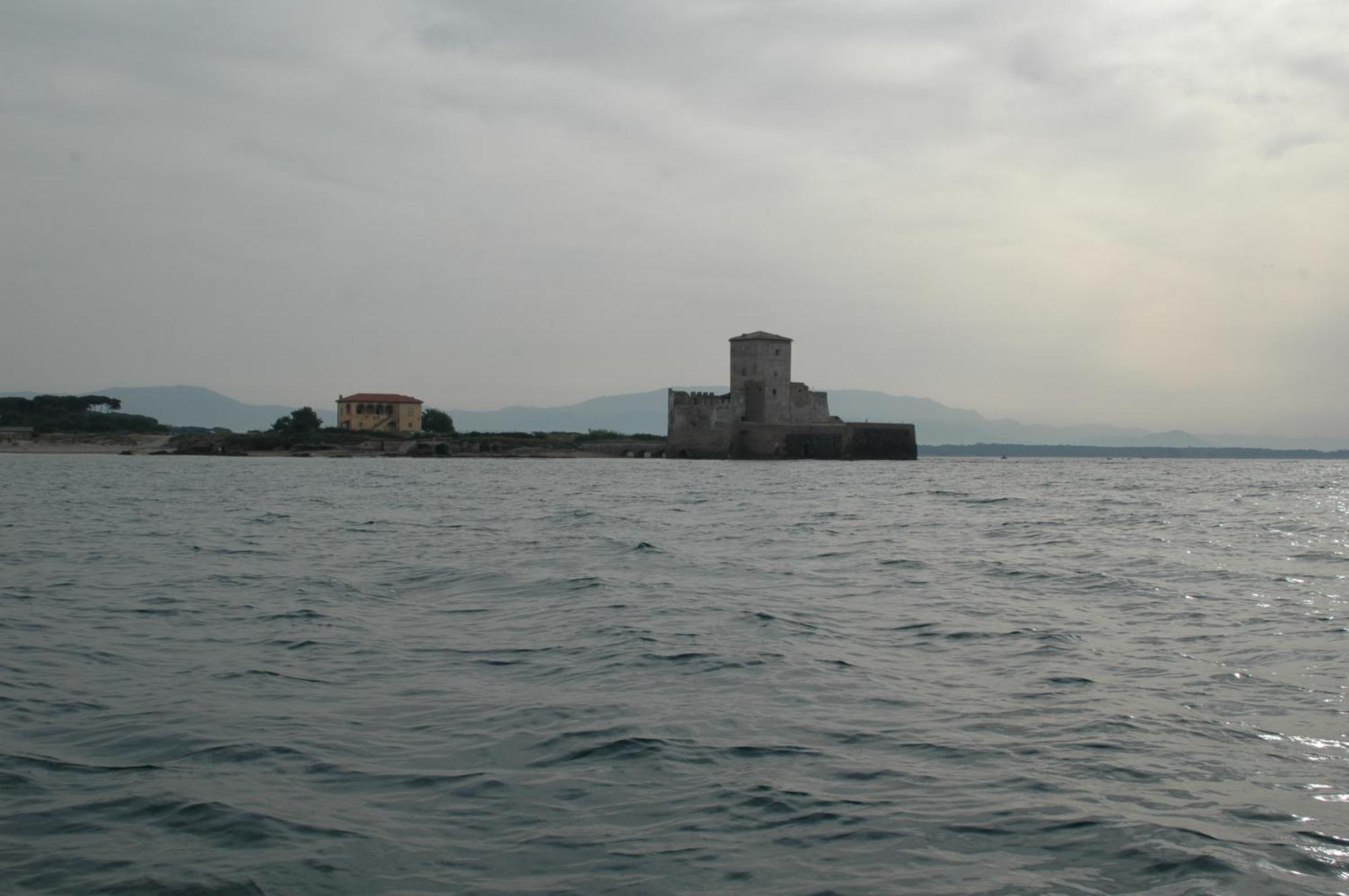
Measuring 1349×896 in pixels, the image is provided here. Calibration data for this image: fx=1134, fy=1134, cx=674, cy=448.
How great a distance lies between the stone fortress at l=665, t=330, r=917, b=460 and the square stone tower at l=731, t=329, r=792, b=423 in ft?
0.12

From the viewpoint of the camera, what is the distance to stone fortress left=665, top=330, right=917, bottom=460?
58.2m

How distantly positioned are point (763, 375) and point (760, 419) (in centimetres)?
234

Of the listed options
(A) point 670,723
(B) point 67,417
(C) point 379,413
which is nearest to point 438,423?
(C) point 379,413

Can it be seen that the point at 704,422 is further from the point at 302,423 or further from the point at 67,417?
the point at 67,417

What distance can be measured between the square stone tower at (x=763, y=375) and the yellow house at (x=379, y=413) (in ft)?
86.0

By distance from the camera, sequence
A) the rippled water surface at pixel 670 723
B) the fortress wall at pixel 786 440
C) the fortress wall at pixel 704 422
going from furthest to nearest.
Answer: the fortress wall at pixel 704 422 < the fortress wall at pixel 786 440 < the rippled water surface at pixel 670 723

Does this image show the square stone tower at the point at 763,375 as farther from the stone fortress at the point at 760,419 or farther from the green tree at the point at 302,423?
the green tree at the point at 302,423

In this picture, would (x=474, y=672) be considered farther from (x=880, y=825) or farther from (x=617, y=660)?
(x=880, y=825)

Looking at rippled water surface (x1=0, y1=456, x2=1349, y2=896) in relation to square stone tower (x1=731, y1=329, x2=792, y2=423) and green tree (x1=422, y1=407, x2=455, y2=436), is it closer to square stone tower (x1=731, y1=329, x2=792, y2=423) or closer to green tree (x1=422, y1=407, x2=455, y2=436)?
square stone tower (x1=731, y1=329, x2=792, y2=423)

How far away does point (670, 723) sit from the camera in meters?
5.63

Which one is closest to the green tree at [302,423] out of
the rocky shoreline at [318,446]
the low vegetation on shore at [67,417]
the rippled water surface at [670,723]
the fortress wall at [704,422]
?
the rocky shoreline at [318,446]

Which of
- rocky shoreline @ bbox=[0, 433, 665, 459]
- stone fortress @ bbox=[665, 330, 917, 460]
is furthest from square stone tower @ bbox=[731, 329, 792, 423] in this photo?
rocky shoreline @ bbox=[0, 433, 665, 459]

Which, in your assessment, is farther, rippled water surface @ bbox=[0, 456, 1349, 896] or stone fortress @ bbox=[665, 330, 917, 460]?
stone fortress @ bbox=[665, 330, 917, 460]

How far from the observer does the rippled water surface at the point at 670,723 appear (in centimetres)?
384
